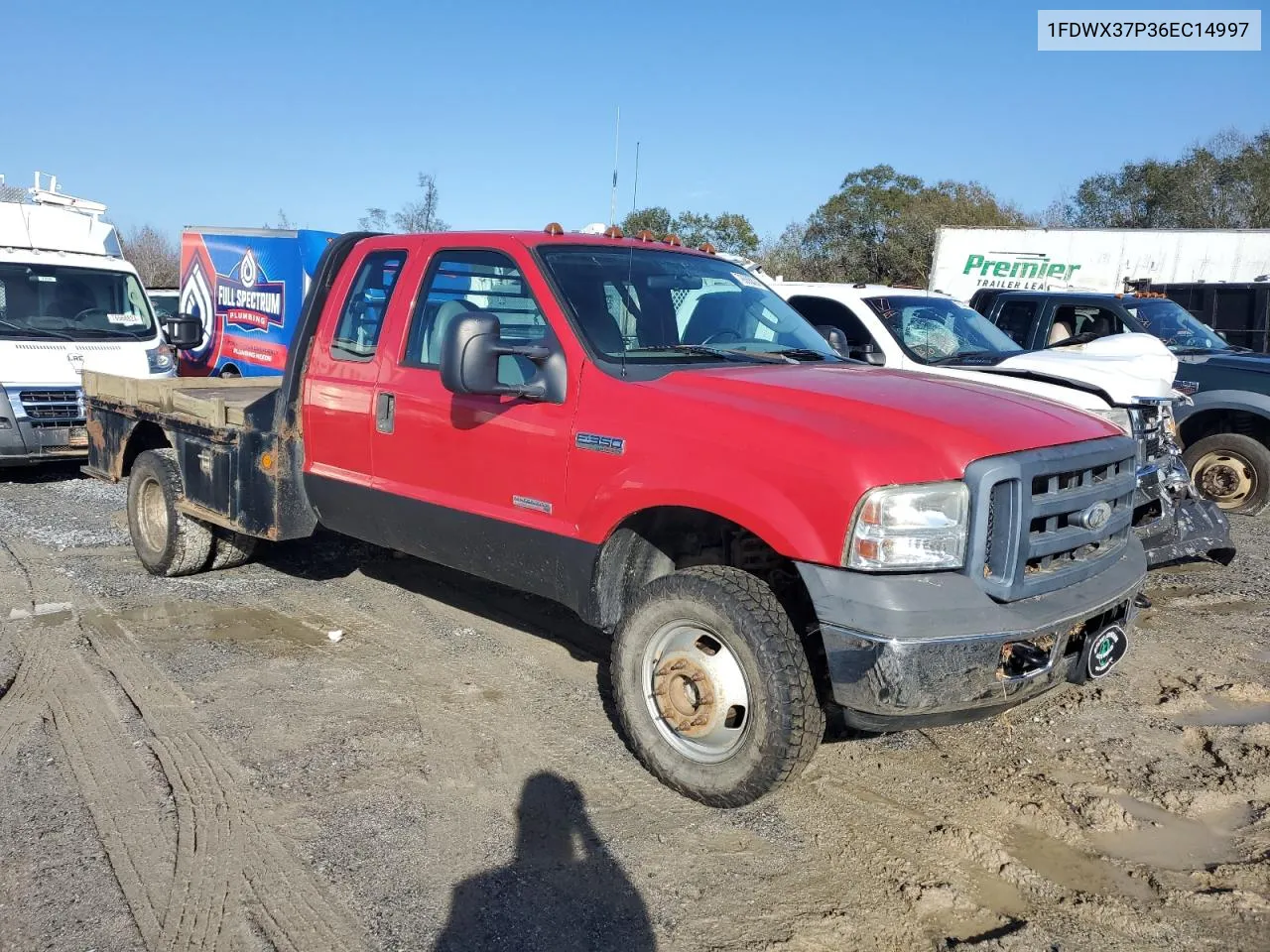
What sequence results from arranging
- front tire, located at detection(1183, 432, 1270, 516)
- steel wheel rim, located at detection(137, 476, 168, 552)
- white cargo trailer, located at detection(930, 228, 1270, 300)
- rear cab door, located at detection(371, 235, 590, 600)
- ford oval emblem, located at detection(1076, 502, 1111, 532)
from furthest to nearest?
white cargo trailer, located at detection(930, 228, 1270, 300), front tire, located at detection(1183, 432, 1270, 516), steel wheel rim, located at detection(137, 476, 168, 552), rear cab door, located at detection(371, 235, 590, 600), ford oval emblem, located at detection(1076, 502, 1111, 532)

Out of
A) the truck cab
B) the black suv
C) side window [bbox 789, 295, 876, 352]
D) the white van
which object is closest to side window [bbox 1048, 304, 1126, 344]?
the black suv

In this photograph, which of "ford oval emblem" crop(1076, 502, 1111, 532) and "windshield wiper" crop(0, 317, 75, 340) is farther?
"windshield wiper" crop(0, 317, 75, 340)

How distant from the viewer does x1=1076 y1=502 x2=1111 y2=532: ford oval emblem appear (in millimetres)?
3486

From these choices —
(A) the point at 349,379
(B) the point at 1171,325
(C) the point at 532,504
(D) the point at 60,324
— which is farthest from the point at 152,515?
(B) the point at 1171,325

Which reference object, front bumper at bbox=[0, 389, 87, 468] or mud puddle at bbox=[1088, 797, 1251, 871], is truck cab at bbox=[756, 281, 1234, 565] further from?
front bumper at bbox=[0, 389, 87, 468]

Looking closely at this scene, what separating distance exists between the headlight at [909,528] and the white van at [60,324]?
8.46m

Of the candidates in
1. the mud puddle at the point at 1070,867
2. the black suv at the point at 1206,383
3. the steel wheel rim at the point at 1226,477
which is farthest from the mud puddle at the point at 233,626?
the steel wheel rim at the point at 1226,477

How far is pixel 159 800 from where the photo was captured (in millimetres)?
3609

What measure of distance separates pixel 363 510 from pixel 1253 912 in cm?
381

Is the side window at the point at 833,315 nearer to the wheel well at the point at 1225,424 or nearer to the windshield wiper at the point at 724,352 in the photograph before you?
the wheel well at the point at 1225,424

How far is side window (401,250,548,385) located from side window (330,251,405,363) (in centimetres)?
27

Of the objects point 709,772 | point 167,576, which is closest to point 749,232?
point 167,576

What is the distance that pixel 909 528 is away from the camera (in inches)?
122

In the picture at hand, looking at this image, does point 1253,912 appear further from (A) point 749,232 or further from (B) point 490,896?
(A) point 749,232
